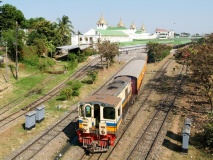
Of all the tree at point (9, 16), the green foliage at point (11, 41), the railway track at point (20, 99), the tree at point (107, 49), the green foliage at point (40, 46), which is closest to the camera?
the railway track at point (20, 99)

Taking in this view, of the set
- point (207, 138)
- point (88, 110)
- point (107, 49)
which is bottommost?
point (207, 138)

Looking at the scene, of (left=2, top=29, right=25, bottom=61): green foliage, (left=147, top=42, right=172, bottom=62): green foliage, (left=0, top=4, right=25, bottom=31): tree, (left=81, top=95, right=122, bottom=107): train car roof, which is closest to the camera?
(left=81, top=95, right=122, bottom=107): train car roof

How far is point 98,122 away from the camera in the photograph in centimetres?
1728

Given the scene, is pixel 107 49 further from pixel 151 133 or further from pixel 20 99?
pixel 151 133

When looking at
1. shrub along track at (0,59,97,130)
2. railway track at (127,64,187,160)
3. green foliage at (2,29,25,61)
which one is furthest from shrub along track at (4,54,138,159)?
green foliage at (2,29,25,61)

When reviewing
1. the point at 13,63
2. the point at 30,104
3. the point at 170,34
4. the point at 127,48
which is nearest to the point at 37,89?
the point at 30,104

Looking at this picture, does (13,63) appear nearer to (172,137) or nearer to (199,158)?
(172,137)

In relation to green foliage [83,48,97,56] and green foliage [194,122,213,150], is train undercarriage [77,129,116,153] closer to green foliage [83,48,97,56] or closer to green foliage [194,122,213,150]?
green foliage [194,122,213,150]

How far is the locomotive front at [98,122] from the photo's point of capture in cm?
1692

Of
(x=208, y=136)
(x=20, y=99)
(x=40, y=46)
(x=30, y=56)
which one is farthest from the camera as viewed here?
(x=40, y=46)

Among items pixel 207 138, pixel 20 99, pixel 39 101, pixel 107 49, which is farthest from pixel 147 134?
pixel 107 49

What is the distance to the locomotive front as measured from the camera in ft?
55.5

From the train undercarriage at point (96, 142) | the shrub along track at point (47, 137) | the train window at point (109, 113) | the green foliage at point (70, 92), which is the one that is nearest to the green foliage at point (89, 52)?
the green foliage at point (70, 92)

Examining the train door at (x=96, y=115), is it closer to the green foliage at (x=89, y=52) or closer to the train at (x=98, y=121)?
the train at (x=98, y=121)
